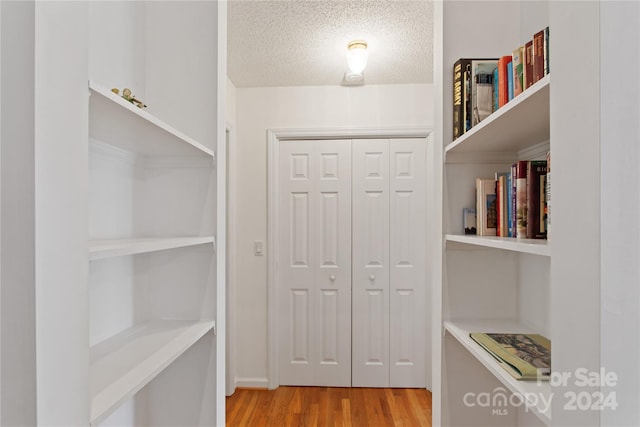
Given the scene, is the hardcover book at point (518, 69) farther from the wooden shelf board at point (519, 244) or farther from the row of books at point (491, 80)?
the wooden shelf board at point (519, 244)

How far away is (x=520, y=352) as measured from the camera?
968mm

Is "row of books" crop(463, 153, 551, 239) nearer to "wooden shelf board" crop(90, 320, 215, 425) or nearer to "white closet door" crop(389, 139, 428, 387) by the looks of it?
"wooden shelf board" crop(90, 320, 215, 425)

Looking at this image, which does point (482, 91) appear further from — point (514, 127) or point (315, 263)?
point (315, 263)

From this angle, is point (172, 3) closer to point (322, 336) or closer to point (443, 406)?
point (443, 406)

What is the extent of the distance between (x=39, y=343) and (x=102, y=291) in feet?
2.06

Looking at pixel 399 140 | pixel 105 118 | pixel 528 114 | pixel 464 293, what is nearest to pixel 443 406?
pixel 464 293

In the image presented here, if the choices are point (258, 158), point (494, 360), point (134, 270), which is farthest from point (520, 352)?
point (258, 158)

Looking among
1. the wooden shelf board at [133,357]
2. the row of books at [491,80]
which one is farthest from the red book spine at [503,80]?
the wooden shelf board at [133,357]

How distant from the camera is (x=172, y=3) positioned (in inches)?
52.7

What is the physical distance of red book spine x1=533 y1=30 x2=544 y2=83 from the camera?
0.84 m

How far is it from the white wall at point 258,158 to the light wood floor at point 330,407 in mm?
216

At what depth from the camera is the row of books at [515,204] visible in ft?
3.02

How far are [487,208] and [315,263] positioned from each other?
5.43 feet

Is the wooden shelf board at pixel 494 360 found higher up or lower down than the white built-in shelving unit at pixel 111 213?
lower down
